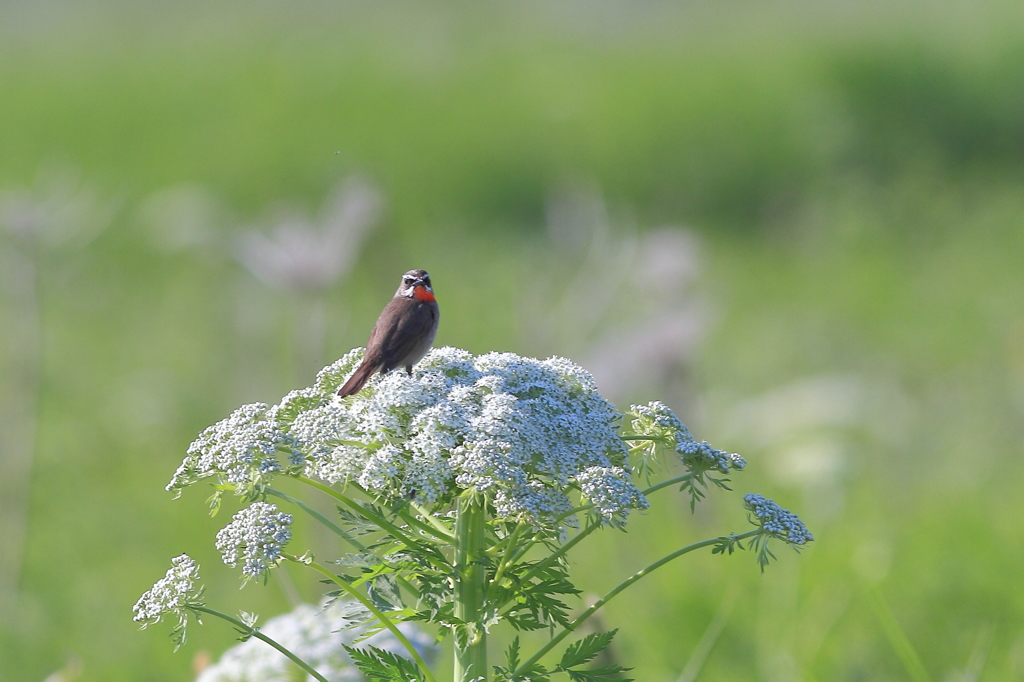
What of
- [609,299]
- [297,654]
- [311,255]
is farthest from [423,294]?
[609,299]

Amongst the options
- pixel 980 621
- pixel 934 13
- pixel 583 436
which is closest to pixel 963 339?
pixel 980 621

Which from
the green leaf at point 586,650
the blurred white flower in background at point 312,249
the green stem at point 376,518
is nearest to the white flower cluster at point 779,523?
the green leaf at point 586,650

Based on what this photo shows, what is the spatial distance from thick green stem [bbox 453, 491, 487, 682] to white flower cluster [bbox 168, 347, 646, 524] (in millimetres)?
52

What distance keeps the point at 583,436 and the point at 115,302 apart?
43.0 ft

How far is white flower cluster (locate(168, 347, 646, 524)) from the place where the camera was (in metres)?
1.55

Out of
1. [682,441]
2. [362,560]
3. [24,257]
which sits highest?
[24,257]

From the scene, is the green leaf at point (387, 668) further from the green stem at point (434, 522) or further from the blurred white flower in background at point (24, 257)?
the blurred white flower in background at point (24, 257)

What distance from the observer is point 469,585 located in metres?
1.69

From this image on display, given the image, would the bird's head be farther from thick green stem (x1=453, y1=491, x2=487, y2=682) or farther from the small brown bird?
thick green stem (x1=453, y1=491, x2=487, y2=682)

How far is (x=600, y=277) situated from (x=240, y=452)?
4524mm

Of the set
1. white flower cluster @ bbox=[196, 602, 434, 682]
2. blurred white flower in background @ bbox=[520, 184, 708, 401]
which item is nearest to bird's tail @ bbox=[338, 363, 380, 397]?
white flower cluster @ bbox=[196, 602, 434, 682]

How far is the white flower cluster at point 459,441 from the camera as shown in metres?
1.55

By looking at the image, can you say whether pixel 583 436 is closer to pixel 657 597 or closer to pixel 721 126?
pixel 657 597

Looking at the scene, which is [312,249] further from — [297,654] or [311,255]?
[297,654]
